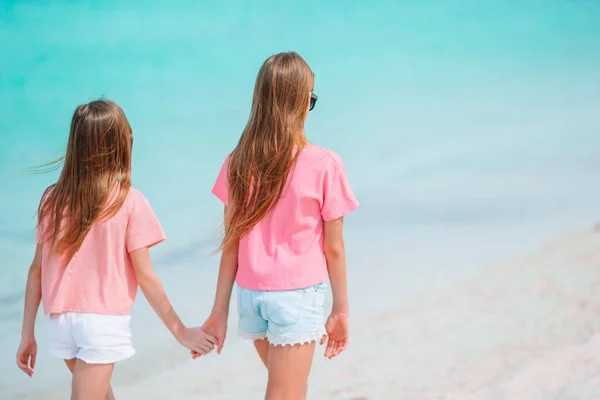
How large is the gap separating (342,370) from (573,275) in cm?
210

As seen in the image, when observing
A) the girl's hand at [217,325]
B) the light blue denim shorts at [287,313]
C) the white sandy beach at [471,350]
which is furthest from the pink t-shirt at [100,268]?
the white sandy beach at [471,350]

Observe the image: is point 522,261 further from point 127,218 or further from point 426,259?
point 127,218

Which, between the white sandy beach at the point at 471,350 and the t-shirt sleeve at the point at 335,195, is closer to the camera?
the t-shirt sleeve at the point at 335,195

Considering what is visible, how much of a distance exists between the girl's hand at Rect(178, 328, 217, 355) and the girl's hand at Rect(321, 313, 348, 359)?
0.42 metres

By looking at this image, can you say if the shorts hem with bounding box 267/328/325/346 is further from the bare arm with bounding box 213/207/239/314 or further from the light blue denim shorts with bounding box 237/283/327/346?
the bare arm with bounding box 213/207/239/314

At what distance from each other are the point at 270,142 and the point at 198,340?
756 mm

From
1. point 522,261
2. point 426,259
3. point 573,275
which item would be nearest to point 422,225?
point 426,259

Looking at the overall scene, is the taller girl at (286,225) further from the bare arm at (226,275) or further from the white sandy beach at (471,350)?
the white sandy beach at (471,350)

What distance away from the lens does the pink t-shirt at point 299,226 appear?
2.33m

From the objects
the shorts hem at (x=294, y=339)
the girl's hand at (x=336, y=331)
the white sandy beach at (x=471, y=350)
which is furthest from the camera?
the white sandy beach at (x=471, y=350)

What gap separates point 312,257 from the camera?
7.71 feet

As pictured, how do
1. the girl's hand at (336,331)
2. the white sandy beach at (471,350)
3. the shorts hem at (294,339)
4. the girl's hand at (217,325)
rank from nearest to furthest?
the shorts hem at (294,339) → the girl's hand at (336,331) → the girl's hand at (217,325) → the white sandy beach at (471,350)

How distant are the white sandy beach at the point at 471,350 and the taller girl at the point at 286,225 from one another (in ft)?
5.80

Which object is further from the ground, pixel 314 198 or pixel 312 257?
pixel 314 198
